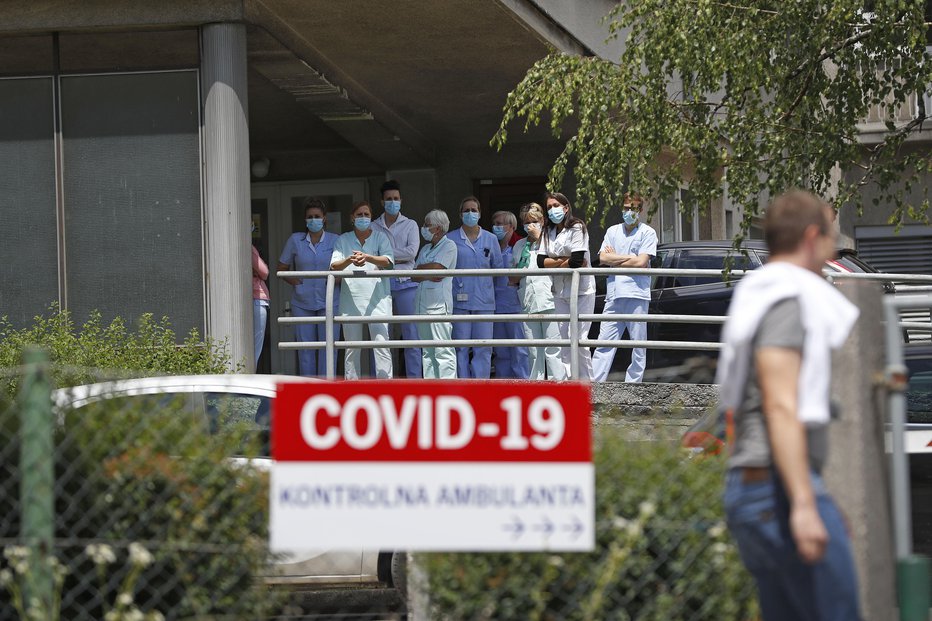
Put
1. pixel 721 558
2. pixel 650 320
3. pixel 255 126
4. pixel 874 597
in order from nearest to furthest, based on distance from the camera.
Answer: pixel 874 597 → pixel 721 558 → pixel 650 320 → pixel 255 126

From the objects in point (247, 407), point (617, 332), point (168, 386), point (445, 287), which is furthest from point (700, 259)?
point (168, 386)

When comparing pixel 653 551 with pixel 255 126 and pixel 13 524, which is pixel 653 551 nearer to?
pixel 13 524

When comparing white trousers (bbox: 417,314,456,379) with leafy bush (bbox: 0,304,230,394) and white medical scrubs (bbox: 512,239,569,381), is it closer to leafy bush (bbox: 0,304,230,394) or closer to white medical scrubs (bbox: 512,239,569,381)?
white medical scrubs (bbox: 512,239,569,381)

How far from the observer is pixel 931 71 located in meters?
9.98

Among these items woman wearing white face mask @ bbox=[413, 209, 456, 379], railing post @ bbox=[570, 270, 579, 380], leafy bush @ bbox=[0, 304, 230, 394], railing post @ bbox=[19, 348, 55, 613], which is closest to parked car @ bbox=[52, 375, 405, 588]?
railing post @ bbox=[19, 348, 55, 613]

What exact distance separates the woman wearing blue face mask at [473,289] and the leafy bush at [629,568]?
7799 mm

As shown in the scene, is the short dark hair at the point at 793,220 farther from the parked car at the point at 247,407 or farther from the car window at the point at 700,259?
the car window at the point at 700,259

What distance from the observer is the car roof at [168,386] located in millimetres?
4918

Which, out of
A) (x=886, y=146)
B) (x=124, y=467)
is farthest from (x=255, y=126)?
(x=124, y=467)

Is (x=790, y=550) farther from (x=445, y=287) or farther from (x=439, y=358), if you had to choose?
(x=445, y=287)

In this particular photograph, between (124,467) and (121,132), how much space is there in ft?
26.9

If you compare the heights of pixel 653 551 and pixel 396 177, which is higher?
pixel 396 177

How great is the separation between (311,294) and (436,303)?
1.33 meters

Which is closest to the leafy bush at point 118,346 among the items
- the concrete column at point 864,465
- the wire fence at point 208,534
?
the wire fence at point 208,534
